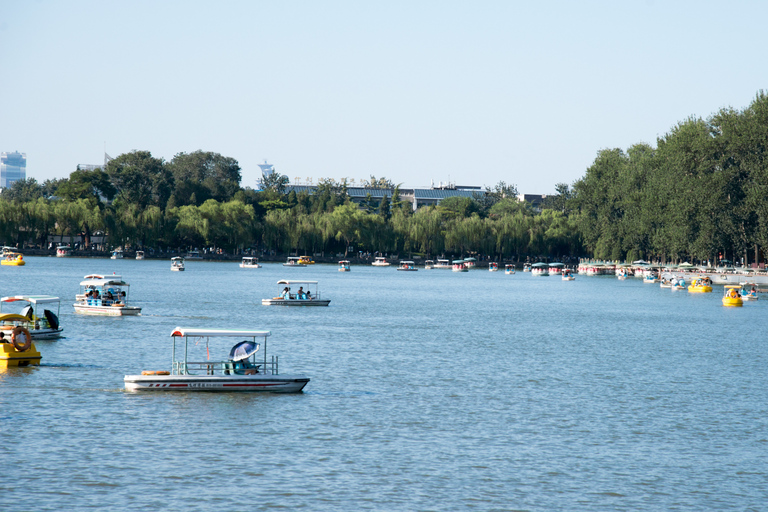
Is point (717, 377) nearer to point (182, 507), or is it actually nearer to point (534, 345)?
point (534, 345)

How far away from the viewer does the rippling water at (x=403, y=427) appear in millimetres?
21172

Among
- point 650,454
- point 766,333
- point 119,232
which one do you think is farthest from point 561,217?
point 650,454

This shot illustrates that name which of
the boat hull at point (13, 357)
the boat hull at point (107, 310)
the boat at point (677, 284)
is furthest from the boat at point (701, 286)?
the boat hull at point (13, 357)

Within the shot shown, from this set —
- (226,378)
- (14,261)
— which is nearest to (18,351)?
(226,378)

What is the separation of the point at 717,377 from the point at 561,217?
152m

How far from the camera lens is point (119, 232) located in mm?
155000

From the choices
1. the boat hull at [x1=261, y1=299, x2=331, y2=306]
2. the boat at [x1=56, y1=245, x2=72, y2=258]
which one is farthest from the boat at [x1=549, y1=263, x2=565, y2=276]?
the boat hull at [x1=261, y1=299, x2=331, y2=306]

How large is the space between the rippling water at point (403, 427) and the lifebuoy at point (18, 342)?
1039 millimetres

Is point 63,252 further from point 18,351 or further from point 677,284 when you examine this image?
point 18,351

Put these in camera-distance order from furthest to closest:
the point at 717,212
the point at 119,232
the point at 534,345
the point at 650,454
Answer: the point at 119,232, the point at 717,212, the point at 534,345, the point at 650,454

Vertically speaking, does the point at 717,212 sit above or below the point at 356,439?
above

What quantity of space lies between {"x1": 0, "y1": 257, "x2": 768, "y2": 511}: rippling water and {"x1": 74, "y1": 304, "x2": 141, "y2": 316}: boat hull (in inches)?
150

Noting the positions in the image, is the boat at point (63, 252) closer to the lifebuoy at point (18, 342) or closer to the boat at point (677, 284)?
the boat at point (677, 284)

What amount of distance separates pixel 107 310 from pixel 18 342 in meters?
23.0
